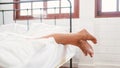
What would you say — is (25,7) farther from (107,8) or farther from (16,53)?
(16,53)

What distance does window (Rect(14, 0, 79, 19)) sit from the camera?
2928mm

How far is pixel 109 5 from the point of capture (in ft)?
9.12

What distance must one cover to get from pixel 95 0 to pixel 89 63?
88 centimetres

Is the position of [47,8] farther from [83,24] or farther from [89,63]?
[89,63]

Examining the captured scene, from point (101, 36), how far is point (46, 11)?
3.04 feet

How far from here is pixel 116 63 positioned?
265 centimetres

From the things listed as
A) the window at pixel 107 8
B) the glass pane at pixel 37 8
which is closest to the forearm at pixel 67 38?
the window at pixel 107 8

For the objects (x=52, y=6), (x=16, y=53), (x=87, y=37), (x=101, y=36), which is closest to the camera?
(x=16, y=53)

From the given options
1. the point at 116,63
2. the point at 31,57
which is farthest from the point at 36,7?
the point at 31,57

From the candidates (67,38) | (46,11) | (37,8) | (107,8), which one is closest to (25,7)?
(37,8)

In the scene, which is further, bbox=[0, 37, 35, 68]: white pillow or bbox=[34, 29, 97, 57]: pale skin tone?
bbox=[34, 29, 97, 57]: pale skin tone

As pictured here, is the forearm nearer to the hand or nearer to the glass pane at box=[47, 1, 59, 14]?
the hand

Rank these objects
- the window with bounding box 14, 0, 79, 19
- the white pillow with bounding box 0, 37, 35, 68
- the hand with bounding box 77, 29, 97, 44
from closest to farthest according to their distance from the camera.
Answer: the white pillow with bounding box 0, 37, 35, 68
the hand with bounding box 77, 29, 97, 44
the window with bounding box 14, 0, 79, 19

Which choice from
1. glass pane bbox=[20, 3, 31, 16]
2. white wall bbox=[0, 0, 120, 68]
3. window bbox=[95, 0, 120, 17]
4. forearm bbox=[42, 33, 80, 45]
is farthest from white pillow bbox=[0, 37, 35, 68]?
glass pane bbox=[20, 3, 31, 16]
